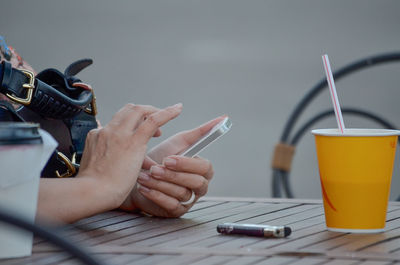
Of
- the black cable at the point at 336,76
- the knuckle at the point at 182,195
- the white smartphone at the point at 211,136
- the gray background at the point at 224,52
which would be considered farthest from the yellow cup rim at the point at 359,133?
the gray background at the point at 224,52

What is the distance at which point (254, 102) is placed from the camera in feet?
17.8

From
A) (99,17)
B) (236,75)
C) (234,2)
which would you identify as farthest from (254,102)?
(99,17)

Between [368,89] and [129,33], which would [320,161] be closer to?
[368,89]

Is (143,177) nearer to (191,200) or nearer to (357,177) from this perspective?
(191,200)

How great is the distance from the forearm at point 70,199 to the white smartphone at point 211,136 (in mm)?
156

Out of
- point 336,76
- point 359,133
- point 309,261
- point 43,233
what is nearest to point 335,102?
point 359,133

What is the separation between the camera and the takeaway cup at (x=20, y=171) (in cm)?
68

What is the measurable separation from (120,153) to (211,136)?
0.13 metres

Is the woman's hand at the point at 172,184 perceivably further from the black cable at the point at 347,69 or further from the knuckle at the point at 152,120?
the black cable at the point at 347,69

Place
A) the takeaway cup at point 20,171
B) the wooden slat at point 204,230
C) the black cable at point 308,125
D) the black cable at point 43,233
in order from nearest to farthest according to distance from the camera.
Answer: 1. the black cable at point 43,233
2. the takeaway cup at point 20,171
3. the wooden slat at point 204,230
4. the black cable at point 308,125

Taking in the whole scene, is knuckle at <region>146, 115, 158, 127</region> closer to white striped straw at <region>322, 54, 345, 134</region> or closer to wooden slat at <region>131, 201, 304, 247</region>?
wooden slat at <region>131, 201, 304, 247</region>

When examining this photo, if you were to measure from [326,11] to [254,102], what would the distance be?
1035 millimetres

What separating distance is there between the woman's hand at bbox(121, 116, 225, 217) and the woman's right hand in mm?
89

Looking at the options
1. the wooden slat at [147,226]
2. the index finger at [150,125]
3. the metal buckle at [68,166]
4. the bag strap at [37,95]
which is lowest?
the wooden slat at [147,226]
